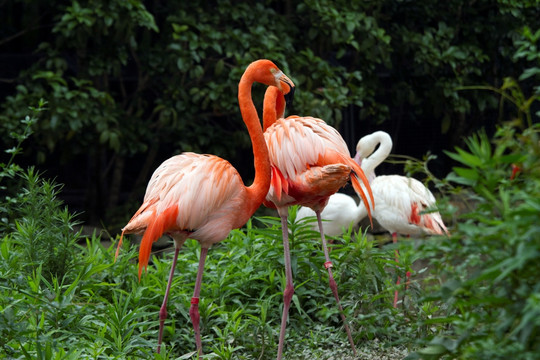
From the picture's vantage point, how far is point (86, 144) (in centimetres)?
640

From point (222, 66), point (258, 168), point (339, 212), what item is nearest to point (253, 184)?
point (258, 168)

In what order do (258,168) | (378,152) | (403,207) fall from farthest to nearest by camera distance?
1. (378,152)
2. (403,207)
3. (258,168)

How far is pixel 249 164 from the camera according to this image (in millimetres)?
7641

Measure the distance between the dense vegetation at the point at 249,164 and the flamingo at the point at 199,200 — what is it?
48 cm

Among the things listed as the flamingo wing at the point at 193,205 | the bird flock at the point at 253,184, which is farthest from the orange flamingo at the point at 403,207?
the flamingo wing at the point at 193,205

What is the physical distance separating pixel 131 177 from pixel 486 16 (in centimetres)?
429

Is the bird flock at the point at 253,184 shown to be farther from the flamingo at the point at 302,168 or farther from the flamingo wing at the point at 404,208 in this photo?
the flamingo wing at the point at 404,208

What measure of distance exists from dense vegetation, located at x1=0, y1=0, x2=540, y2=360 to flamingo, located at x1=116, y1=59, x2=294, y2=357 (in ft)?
1.56

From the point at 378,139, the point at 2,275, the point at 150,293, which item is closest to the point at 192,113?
the point at 378,139

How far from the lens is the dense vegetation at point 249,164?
1743 mm

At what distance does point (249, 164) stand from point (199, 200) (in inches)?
174

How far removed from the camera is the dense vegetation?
174cm

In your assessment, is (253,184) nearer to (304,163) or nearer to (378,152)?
(304,163)

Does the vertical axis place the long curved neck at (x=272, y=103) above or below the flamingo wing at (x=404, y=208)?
above
